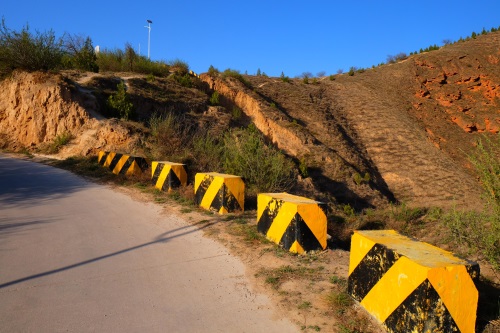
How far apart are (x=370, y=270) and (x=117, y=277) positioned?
2.56 metres

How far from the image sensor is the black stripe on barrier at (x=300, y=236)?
4.66 m

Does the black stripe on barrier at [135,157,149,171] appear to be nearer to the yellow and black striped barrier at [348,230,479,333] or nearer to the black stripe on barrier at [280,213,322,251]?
the black stripe on barrier at [280,213,322,251]

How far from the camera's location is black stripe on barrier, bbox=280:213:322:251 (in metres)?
4.66

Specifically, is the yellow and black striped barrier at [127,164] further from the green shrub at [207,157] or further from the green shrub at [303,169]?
the green shrub at [303,169]

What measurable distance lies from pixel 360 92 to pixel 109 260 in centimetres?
2822

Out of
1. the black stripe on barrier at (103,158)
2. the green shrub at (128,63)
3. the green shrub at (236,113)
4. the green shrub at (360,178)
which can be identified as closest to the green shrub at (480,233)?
the black stripe on barrier at (103,158)

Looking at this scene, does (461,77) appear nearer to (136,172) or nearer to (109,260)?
(136,172)

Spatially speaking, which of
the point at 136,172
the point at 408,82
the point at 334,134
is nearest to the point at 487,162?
the point at 136,172

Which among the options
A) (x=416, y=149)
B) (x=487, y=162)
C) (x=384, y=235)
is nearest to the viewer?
(x=384, y=235)

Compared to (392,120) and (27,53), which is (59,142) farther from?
(392,120)

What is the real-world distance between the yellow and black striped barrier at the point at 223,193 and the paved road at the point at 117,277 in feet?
2.58

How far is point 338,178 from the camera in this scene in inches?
741

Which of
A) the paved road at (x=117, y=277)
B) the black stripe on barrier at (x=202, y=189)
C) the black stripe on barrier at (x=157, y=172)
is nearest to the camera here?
the paved road at (x=117, y=277)

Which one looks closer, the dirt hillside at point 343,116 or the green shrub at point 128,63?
the dirt hillside at point 343,116
